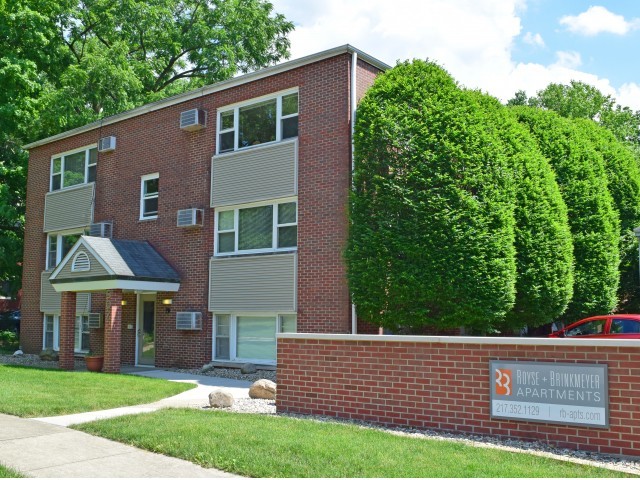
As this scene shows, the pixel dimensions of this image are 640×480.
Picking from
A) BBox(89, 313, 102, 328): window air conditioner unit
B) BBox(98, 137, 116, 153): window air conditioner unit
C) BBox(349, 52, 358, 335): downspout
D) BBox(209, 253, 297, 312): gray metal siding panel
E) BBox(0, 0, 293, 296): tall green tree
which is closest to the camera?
BBox(349, 52, 358, 335): downspout

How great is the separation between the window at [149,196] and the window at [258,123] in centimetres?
299

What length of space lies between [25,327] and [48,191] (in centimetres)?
512

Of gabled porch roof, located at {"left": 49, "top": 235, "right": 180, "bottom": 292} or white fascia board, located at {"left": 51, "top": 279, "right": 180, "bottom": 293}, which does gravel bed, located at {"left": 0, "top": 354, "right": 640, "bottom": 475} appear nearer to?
white fascia board, located at {"left": 51, "top": 279, "right": 180, "bottom": 293}

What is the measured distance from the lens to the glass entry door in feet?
65.7

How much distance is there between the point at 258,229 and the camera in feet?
58.7

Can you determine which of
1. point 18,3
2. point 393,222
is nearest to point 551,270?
point 393,222

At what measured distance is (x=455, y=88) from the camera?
49.0 ft

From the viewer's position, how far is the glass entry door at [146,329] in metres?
20.0

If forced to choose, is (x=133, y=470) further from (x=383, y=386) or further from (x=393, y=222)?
(x=393, y=222)

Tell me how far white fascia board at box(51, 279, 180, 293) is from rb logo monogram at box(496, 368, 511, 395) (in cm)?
1175

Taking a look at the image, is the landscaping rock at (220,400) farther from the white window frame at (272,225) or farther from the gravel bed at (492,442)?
the white window frame at (272,225)

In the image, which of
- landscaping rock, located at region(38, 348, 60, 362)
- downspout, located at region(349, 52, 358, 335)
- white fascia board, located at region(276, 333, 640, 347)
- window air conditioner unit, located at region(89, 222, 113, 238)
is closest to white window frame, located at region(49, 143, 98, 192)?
window air conditioner unit, located at region(89, 222, 113, 238)

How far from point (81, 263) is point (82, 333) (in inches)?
198

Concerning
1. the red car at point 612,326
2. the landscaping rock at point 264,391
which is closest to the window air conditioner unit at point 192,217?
the landscaping rock at point 264,391
